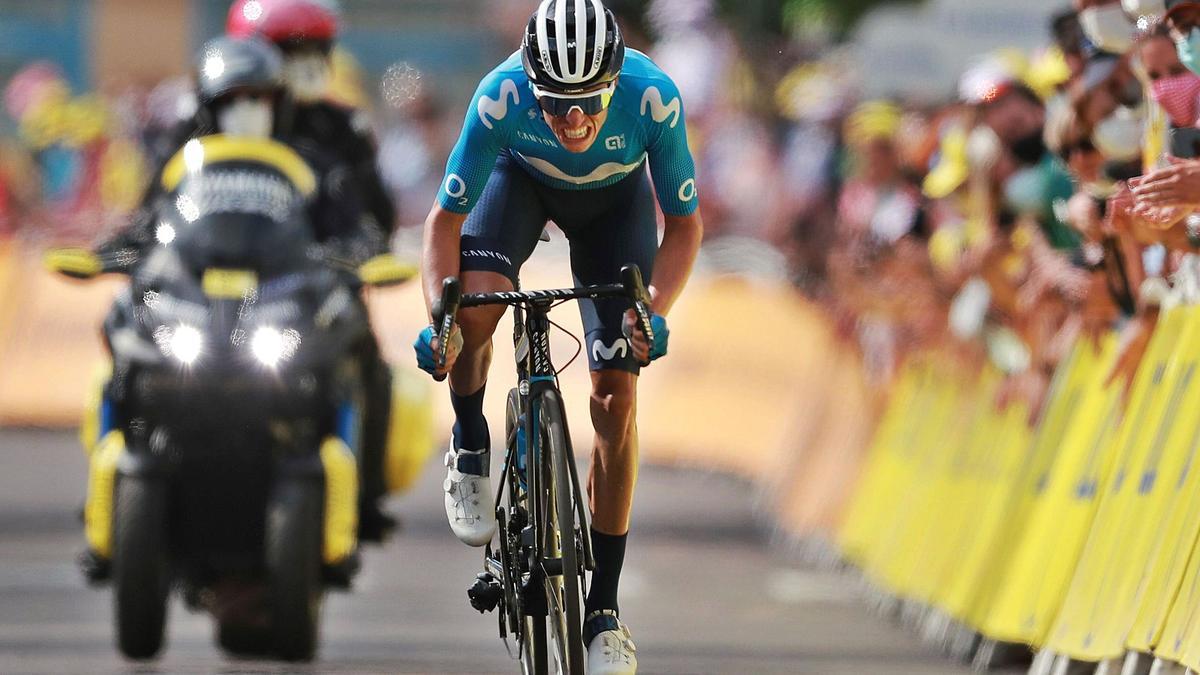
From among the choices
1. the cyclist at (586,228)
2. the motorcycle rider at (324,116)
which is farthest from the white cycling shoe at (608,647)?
the motorcycle rider at (324,116)

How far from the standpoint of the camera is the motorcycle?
10.6 m

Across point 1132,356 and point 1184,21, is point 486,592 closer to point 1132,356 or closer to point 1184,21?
point 1132,356

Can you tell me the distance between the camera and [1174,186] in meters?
8.53

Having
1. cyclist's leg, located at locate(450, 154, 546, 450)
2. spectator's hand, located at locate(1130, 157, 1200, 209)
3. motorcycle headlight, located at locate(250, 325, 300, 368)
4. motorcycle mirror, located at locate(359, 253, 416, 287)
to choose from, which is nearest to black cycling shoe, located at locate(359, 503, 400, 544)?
motorcycle mirror, located at locate(359, 253, 416, 287)

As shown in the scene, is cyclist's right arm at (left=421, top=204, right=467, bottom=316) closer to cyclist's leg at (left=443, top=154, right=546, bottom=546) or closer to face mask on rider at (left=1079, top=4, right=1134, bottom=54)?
cyclist's leg at (left=443, top=154, right=546, bottom=546)

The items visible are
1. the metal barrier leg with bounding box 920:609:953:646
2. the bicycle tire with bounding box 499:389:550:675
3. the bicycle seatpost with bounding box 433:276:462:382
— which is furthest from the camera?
the metal barrier leg with bounding box 920:609:953:646

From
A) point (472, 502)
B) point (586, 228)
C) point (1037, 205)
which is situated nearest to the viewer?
point (472, 502)

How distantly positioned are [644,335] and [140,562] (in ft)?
9.70

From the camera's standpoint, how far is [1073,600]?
9984mm

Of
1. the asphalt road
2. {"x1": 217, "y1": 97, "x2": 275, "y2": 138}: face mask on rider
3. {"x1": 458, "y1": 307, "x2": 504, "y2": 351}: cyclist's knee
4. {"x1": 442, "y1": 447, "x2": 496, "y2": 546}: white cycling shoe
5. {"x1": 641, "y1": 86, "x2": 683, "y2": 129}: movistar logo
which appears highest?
{"x1": 641, "y1": 86, "x2": 683, "y2": 129}: movistar logo

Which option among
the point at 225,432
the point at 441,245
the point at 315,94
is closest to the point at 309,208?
the point at 315,94

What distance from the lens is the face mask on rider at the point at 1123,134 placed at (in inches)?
408

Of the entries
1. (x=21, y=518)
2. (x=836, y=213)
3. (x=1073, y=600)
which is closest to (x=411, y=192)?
(x=836, y=213)

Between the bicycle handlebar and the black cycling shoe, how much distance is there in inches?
158
